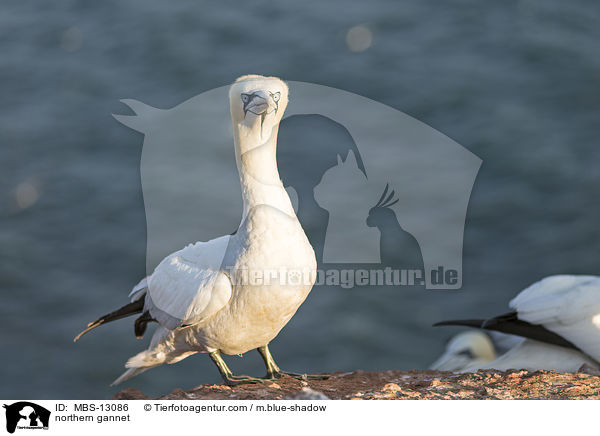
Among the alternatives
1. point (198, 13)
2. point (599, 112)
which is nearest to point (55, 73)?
point (198, 13)

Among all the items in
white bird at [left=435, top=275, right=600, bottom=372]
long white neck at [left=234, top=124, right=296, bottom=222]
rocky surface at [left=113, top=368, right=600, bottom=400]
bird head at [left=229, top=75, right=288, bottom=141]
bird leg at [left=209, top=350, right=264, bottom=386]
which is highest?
bird head at [left=229, top=75, right=288, bottom=141]

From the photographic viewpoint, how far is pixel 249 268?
9.70 feet

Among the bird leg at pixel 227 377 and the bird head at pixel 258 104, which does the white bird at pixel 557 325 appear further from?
the bird head at pixel 258 104

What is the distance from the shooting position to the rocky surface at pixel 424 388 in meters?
2.94

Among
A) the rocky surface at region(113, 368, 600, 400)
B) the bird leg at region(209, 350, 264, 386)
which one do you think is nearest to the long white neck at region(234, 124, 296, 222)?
the bird leg at region(209, 350, 264, 386)

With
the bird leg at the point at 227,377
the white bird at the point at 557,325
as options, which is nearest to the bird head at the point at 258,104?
the bird leg at the point at 227,377

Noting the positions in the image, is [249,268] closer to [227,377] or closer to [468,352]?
[227,377]

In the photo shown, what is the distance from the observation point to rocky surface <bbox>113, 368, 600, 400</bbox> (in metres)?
2.94

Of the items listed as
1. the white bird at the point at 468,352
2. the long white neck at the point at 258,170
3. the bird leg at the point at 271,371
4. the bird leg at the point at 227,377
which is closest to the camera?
the long white neck at the point at 258,170
